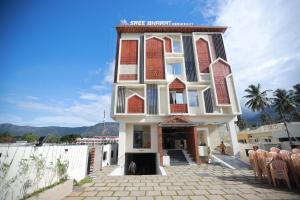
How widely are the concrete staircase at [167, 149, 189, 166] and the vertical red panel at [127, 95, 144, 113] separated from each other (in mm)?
5680

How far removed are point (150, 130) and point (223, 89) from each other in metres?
9.69

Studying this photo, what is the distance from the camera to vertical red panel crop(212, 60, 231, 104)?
1745cm

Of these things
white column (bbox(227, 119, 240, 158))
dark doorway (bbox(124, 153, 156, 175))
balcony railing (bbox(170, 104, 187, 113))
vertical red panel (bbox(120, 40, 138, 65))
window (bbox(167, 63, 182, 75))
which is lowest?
dark doorway (bbox(124, 153, 156, 175))

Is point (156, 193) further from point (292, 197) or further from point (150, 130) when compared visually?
point (150, 130)

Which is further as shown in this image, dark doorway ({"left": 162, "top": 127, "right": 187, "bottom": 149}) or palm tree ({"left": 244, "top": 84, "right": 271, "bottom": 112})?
palm tree ({"left": 244, "top": 84, "right": 271, "bottom": 112})

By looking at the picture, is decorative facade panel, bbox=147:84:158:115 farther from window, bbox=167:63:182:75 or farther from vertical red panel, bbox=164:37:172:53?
vertical red panel, bbox=164:37:172:53

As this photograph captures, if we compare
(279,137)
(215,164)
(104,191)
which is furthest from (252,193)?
(279,137)

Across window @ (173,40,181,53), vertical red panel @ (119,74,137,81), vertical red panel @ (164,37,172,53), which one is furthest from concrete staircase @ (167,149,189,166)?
window @ (173,40,181,53)

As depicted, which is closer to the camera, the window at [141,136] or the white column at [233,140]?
the white column at [233,140]

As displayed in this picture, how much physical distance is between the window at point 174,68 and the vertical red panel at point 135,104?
18.2 ft

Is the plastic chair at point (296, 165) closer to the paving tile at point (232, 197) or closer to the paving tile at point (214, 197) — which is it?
the paving tile at point (232, 197)

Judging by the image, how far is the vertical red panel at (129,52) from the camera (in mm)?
18705

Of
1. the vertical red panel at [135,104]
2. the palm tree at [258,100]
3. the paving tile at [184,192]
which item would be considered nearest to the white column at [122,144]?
the vertical red panel at [135,104]

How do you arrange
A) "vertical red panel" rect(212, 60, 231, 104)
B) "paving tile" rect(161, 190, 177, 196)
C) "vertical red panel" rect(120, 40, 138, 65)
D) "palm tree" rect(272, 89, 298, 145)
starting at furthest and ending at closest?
"palm tree" rect(272, 89, 298, 145) → "vertical red panel" rect(120, 40, 138, 65) → "vertical red panel" rect(212, 60, 231, 104) → "paving tile" rect(161, 190, 177, 196)
